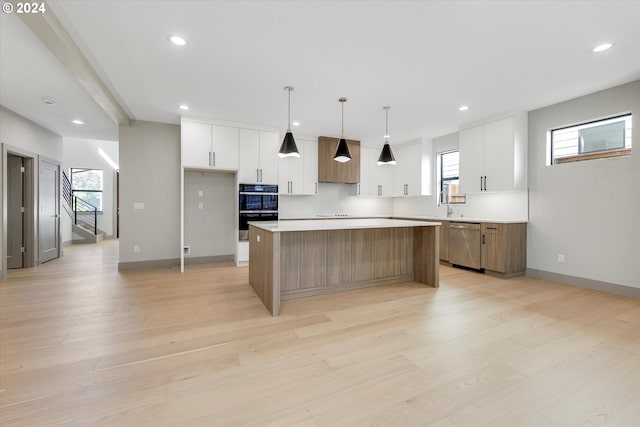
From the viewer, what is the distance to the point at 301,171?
6.00 metres

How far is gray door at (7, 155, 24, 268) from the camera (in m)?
5.02

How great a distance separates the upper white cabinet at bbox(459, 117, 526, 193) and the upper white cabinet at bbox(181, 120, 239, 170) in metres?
4.30

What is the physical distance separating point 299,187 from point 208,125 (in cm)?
213

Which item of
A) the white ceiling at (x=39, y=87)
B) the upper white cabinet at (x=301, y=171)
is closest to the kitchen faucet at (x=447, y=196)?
the upper white cabinet at (x=301, y=171)

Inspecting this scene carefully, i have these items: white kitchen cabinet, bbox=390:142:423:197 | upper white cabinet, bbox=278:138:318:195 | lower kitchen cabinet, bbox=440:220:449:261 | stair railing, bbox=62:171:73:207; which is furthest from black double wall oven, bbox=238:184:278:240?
stair railing, bbox=62:171:73:207

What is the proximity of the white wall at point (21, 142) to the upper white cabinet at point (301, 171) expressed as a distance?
14.5ft

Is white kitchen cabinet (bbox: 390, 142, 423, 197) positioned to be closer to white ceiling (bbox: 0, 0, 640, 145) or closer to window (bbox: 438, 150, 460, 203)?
window (bbox: 438, 150, 460, 203)

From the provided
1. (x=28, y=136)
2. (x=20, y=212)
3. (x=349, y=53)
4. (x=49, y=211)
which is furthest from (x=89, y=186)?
(x=349, y=53)

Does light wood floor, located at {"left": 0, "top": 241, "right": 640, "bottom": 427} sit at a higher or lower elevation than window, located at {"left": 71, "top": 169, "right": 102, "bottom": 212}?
lower

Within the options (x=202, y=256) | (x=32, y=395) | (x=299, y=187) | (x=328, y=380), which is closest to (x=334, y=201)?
(x=299, y=187)

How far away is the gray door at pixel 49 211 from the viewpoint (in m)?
5.42

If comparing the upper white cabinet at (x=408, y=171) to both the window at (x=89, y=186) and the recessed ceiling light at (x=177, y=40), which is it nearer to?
the recessed ceiling light at (x=177, y=40)

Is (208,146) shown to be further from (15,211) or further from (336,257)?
(15,211)

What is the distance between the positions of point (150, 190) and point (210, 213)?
1.11 meters
